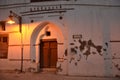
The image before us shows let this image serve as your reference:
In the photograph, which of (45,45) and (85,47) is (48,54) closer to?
(45,45)

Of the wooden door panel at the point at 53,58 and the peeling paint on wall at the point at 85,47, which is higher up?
the peeling paint on wall at the point at 85,47

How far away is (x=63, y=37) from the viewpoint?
48.6 feet

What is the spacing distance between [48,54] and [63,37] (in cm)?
159

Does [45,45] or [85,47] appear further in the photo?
[45,45]

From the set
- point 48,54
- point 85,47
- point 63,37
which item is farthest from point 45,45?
point 85,47

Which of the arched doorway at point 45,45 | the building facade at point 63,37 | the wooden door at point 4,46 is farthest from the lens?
the wooden door at point 4,46

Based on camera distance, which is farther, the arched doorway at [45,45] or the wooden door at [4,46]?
the wooden door at [4,46]

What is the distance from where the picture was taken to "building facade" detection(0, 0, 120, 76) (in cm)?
1408

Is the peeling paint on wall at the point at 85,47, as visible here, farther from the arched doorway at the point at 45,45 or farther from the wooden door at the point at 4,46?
the wooden door at the point at 4,46

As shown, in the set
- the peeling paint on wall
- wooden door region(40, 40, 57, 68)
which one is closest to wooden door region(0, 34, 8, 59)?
wooden door region(40, 40, 57, 68)

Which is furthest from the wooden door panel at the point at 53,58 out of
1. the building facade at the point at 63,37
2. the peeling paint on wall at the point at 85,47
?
the peeling paint on wall at the point at 85,47

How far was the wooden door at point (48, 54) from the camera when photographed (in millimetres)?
15422

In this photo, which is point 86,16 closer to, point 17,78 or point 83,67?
point 83,67

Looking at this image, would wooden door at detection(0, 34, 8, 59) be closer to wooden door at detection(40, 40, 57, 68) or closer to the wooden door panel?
wooden door at detection(40, 40, 57, 68)
